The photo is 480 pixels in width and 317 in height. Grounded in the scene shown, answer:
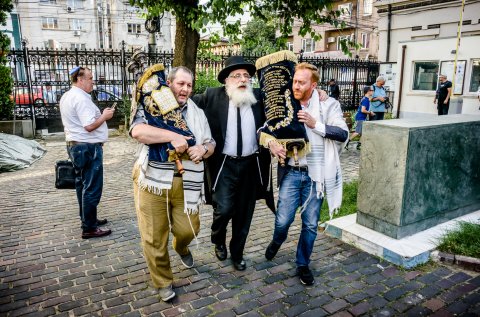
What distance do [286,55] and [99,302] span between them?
2780 millimetres

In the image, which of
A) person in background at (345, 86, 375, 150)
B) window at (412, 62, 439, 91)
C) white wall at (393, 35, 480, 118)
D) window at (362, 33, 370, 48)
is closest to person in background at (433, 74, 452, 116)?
white wall at (393, 35, 480, 118)

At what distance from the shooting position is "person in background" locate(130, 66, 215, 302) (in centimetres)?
312

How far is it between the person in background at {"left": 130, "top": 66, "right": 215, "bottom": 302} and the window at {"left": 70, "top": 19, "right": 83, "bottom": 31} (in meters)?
40.7

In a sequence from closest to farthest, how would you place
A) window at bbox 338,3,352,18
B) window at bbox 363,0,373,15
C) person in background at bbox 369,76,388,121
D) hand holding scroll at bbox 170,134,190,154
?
hand holding scroll at bbox 170,134,190,154, window at bbox 338,3,352,18, person in background at bbox 369,76,388,121, window at bbox 363,0,373,15

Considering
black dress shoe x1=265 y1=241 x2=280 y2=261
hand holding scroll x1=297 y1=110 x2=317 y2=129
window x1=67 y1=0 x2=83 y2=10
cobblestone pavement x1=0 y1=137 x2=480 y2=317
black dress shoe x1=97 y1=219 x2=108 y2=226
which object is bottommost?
cobblestone pavement x1=0 y1=137 x2=480 y2=317

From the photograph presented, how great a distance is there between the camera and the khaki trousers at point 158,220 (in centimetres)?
320

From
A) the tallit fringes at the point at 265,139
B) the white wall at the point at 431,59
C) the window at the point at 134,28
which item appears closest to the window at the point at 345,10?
the white wall at the point at 431,59

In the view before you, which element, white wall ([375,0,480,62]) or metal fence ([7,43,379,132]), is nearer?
metal fence ([7,43,379,132])

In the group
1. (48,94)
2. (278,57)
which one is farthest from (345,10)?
(48,94)

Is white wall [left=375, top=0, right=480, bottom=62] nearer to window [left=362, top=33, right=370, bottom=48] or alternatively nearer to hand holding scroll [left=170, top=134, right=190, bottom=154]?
window [left=362, top=33, right=370, bottom=48]

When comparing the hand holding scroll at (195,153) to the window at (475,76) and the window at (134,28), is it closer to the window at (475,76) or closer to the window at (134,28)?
the window at (475,76)

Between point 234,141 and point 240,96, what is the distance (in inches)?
16.9

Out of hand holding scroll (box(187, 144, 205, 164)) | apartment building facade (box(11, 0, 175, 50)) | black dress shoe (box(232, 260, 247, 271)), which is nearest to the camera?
hand holding scroll (box(187, 144, 205, 164))

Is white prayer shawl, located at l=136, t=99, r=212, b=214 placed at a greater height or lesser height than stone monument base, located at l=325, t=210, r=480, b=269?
greater
